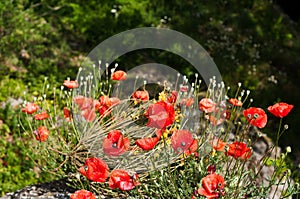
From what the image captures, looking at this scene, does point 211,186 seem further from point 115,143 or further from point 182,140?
point 115,143

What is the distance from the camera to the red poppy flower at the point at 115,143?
2.73 metres

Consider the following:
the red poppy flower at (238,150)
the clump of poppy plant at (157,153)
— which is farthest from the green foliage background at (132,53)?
the red poppy flower at (238,150)

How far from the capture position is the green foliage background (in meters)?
5.18

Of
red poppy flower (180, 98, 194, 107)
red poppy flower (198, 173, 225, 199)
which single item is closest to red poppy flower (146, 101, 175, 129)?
red poppy flower (198, 173, 225, 199)

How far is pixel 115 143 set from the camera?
278 cm

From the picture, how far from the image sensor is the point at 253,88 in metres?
6.32

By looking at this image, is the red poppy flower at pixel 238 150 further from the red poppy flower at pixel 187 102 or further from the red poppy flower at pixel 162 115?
the red poppy flower at pixel 187 102

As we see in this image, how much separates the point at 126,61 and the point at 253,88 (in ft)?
5.74

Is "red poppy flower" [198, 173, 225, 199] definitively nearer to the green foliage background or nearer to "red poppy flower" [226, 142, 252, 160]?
"red poppy flower" [226, 142, 252, 160]

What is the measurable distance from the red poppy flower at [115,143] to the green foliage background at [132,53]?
165 centimetres

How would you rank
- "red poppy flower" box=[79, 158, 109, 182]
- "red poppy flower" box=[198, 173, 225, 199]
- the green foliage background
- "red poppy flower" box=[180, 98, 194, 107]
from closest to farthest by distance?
"red poppy flower" box=[198, 173, 225, 199] → "red poppy flower" box=[79, 158, 109, 182] → "red poppy flower" box=[180, 98, 194, 107] → the green foliage background

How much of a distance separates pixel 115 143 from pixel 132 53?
356cm

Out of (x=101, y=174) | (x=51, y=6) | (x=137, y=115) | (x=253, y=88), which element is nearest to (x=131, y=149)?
(x=137, y=115)

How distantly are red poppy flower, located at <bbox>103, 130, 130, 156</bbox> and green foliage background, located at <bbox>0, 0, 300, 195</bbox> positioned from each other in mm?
1652
